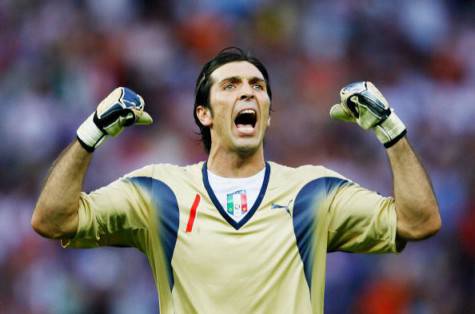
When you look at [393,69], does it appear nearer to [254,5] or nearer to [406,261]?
[254,5]

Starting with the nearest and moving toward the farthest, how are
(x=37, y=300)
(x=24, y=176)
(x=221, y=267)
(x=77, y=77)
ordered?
(x=221, y=267) → (x=37, y=300) → (x=24, y=176) → (x=77, y=77)

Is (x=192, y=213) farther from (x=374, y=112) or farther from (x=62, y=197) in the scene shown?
(x=374, y=112)

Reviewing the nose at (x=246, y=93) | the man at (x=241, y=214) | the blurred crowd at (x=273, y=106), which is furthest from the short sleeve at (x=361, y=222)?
the blurred crowd at (x=273, y=106)

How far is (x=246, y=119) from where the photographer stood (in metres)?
5.01

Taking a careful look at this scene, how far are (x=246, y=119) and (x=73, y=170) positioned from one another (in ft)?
2.89

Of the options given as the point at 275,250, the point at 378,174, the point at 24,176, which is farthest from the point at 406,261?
the point at 275,250

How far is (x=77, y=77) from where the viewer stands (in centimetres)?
→ 984

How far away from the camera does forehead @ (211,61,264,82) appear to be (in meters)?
5.04

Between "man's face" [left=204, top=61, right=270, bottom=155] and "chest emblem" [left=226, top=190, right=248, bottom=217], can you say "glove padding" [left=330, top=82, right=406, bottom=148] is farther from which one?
"chest emblem" [left=226, top=190, right=248, bottom=217]

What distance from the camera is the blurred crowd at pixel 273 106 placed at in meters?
8.44

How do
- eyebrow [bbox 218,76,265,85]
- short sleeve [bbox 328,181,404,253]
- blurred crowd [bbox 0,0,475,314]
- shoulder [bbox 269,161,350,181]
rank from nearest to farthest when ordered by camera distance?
1. short sleeve [bbox 328,181,404,253]
2. shoulder [bbox 269,161,350,181]
3. eyebrow [bbox 218,76,265,85]
4. blurred crowd [bbox 0,0,475,314]

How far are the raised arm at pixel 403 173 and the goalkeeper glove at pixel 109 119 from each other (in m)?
0.93

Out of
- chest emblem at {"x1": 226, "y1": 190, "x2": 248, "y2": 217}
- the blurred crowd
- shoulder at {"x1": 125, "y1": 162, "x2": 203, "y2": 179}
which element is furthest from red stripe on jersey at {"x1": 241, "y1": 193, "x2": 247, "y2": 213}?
the blurred crowd

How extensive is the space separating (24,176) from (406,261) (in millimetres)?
3215
